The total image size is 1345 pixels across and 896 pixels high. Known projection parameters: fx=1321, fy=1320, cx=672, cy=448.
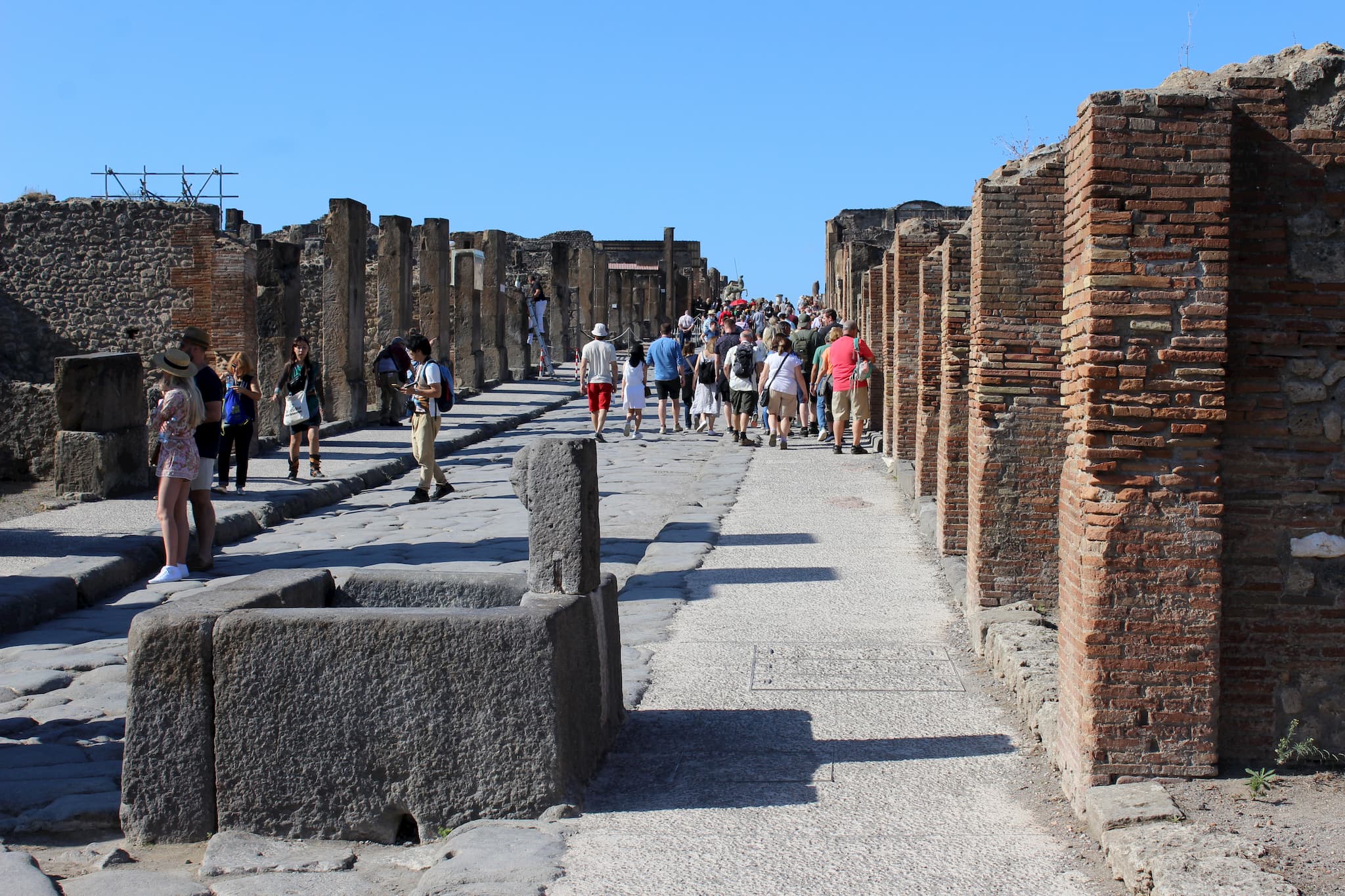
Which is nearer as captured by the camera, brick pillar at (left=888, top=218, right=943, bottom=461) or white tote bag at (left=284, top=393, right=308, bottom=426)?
brick pillar at (left=888, top=218, right=943, bottom=461)

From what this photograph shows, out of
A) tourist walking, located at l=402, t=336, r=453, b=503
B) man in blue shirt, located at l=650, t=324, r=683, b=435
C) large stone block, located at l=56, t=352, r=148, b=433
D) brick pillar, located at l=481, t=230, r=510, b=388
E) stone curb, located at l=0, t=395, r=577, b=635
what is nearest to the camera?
stone curb, located at l=0, t=395, r=577, b=635

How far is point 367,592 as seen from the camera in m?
5.55

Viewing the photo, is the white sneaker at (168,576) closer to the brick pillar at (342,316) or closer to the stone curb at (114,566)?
the stone curb at (114,566)

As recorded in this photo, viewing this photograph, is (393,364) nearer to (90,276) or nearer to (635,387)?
(635,387)

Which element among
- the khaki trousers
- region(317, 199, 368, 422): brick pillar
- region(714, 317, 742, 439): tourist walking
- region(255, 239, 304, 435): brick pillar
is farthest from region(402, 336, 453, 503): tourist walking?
region(317, 199, 368, 422): brick pillar

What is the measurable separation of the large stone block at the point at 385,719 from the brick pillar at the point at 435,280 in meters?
20.3

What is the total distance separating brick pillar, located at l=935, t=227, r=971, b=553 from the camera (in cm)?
888

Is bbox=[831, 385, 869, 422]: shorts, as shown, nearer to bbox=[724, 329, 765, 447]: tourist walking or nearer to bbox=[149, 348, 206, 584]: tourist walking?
bbox=[724, 329, 765, 447]: tourist walking

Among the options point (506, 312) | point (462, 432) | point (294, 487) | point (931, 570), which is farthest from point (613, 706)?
point (506, 312)

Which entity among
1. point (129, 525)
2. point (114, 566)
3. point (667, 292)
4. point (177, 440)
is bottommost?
point (114, 566)

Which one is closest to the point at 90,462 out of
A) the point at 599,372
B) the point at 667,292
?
the point at 599,372

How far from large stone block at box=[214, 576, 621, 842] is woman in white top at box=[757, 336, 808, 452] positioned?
12.7 meters

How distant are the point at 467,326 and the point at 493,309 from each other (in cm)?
210

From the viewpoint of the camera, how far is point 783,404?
1714 centimetres
